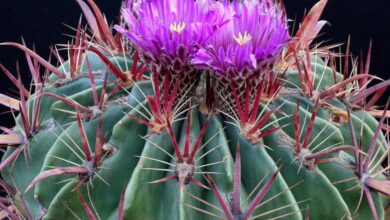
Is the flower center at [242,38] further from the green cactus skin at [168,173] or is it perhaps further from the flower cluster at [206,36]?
the green cactus skin at [168,173]

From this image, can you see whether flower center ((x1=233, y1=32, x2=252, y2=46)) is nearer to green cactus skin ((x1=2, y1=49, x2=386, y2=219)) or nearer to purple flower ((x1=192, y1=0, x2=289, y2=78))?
purple flower ((x1=192, y1=0, x2=289, y2=78))

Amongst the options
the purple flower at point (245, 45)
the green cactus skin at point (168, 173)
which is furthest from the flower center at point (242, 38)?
the green cactus skin at point (168, 173)

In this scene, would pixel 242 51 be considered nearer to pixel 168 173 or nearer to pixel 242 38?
pixel 242 38

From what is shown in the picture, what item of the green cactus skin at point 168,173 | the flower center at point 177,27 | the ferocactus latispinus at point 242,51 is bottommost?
the green cactus skin at point 168,173

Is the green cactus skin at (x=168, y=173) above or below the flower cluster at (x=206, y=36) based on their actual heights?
below

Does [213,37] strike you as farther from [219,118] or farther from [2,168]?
[2,168]

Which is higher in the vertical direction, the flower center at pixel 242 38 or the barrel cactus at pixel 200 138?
the flower center at pixel 242 38

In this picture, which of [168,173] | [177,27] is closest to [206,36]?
[177,27]
